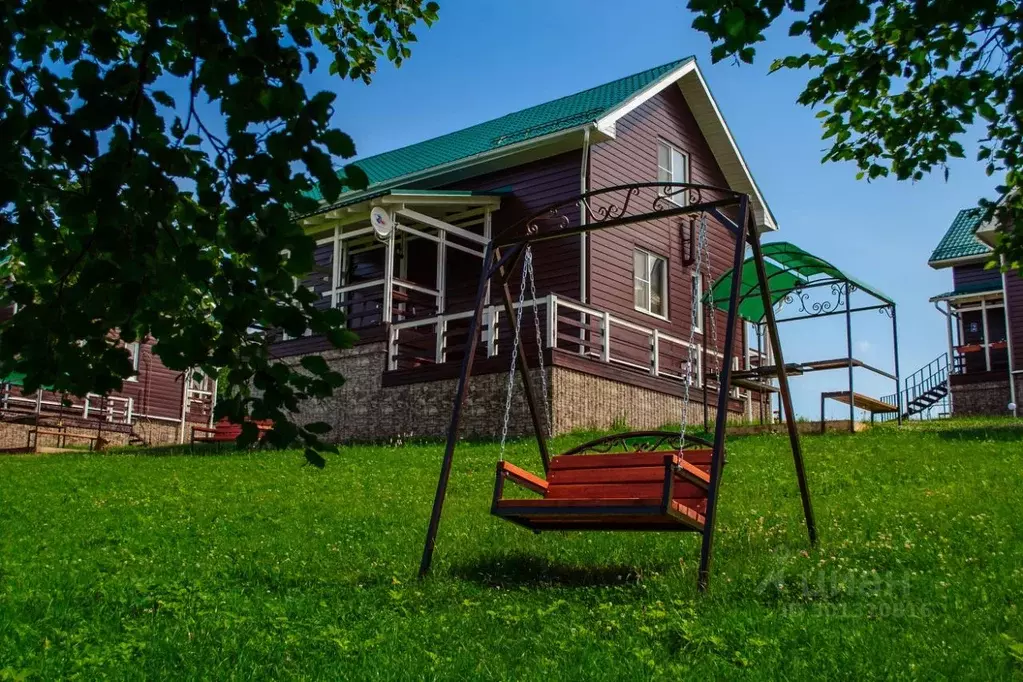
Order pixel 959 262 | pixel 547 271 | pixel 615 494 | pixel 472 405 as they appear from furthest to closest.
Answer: pixel 959 262
pixel 547 271
pixel 472 405
pixel 615 494

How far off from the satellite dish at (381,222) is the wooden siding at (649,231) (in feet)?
13.9

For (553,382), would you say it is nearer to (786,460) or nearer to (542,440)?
(786,460)

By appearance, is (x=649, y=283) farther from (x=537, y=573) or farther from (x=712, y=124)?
(x=537, y=573)

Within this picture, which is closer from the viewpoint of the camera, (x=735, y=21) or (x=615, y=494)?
(x=735, y=21)

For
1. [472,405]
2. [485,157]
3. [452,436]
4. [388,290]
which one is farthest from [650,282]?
[452,436]

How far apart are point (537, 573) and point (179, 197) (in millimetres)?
4788

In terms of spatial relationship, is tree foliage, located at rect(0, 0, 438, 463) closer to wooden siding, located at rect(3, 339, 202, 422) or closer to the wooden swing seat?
the wooden swing seat

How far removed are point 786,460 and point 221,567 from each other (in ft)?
24.9

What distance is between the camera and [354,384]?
2103 cm

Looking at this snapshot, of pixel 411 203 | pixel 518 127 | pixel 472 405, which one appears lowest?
pixel 472 405

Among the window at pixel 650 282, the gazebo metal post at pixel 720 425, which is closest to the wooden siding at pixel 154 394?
the window at pixel 650 282

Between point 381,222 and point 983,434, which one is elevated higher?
point 381,222

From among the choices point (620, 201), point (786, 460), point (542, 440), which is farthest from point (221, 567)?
point (620, 201)

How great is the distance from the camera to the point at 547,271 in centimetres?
2216
